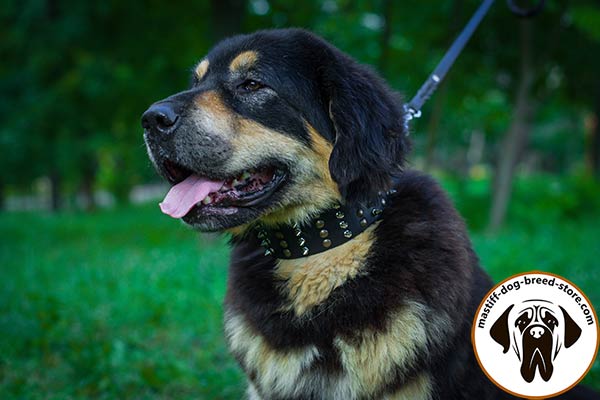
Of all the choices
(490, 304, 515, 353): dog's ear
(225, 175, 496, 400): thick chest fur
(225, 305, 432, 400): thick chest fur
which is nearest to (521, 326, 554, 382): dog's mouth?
(490, 304, 515, 353): dog's ear

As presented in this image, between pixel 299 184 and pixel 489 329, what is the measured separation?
115 centimetres

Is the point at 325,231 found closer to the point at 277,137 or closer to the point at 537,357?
the point at 277,137

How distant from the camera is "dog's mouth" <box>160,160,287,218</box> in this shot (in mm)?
2846

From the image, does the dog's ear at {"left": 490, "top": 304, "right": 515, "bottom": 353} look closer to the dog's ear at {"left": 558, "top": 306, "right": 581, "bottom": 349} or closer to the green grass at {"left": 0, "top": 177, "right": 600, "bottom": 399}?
the dog's ear at {"left": 558, "top": 306, "right": 581, "bottom": 349}

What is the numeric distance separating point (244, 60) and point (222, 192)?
739 mm

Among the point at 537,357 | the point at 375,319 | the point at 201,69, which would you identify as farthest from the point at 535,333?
the point at 201,69

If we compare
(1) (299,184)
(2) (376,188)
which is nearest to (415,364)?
(2) (376,188)

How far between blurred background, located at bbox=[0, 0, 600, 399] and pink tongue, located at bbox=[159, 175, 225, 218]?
6.50ft

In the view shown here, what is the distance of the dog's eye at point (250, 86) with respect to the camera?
298 cm

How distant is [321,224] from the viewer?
9.29 ft

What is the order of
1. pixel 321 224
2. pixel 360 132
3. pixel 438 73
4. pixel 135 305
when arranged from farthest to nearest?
pixel 135 305 → pixel 438 73 → pixel 321 224 → pixel 360 132

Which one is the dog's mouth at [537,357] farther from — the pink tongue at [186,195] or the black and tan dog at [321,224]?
the pink tongue at [186,195]

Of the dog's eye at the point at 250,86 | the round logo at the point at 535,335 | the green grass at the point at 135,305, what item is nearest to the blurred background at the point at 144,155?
the green grass at the point at 135,305

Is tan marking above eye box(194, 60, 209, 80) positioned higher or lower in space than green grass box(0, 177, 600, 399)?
higher
